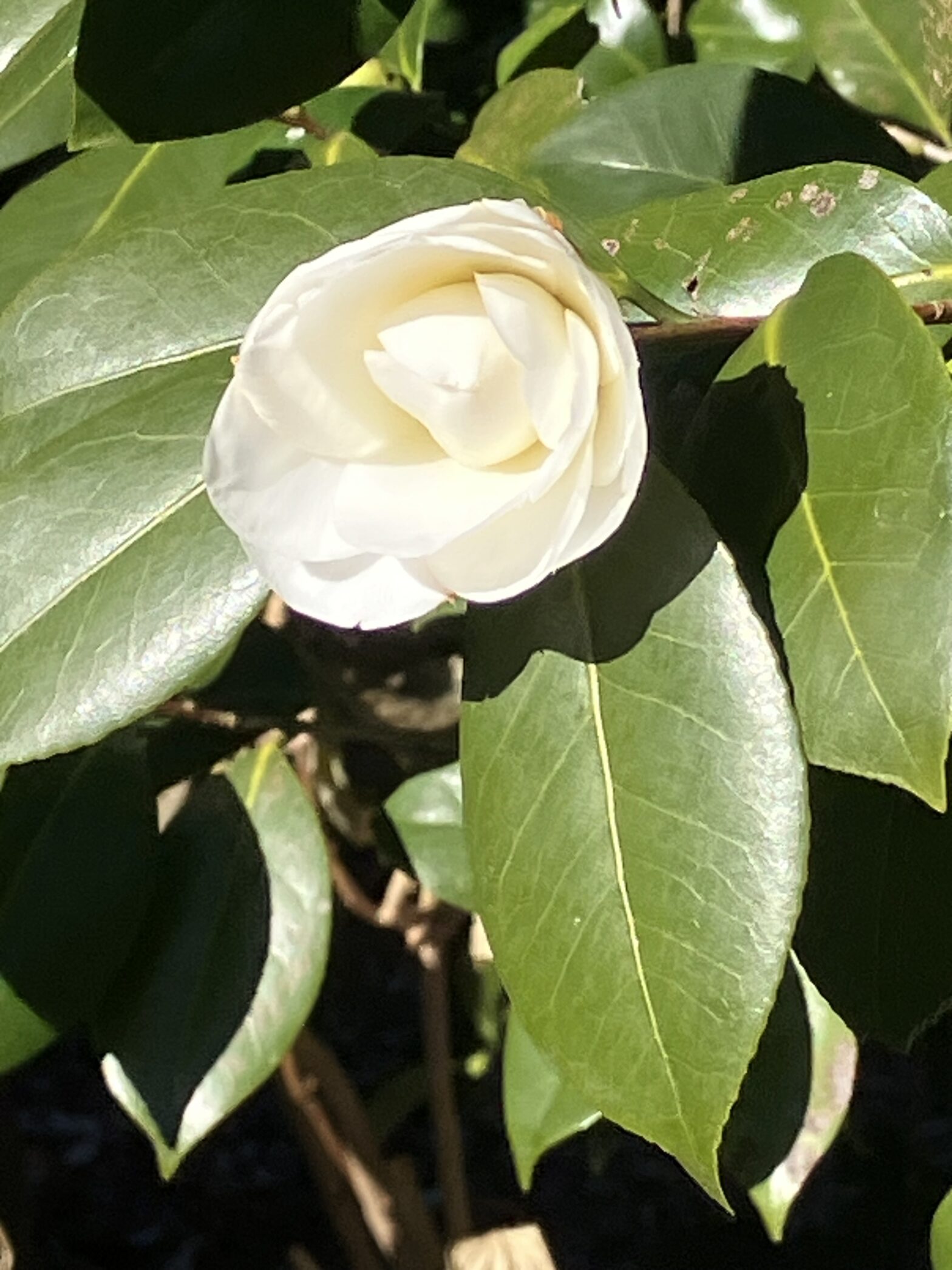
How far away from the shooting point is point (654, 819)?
0.58 m

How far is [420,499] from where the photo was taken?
53 cm

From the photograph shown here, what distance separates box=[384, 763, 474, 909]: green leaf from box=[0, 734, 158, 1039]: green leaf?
1.04 feet

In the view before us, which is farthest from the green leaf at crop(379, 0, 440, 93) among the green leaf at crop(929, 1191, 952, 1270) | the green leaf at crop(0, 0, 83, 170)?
the green leaf at crop(929, 1191, 952, 1270)

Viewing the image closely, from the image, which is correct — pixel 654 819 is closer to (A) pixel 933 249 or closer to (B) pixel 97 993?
(A) pixel 933 249

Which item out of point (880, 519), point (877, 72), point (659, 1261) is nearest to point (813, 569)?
point (880, 519)

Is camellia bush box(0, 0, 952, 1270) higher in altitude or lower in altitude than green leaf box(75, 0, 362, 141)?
lower

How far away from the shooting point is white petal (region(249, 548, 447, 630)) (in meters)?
0.54

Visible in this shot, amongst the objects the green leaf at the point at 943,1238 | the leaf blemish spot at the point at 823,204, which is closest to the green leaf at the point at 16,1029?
Result: the green leaf at the point at 943,1238

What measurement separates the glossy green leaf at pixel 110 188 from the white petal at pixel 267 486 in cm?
42

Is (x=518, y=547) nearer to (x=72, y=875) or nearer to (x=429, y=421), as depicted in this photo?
(x=429, y=421)

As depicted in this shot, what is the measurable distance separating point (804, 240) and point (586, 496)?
0.79 ft

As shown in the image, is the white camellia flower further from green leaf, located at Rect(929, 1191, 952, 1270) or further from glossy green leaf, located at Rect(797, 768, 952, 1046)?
green leaf, located at Rect(929, 1191, 952, 1270)

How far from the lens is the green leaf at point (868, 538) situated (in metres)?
0.53

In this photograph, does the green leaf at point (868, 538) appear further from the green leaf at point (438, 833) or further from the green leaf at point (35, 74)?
the green leaf at point (438, 833)
